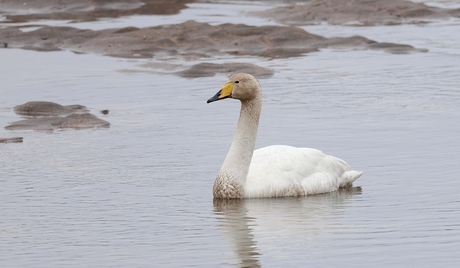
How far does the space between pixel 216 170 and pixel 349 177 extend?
1.63m

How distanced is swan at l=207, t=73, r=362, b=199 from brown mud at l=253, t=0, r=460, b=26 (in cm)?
1544

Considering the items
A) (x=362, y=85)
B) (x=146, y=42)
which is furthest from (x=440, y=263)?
(x=146, y=42)

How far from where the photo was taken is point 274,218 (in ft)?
34.4

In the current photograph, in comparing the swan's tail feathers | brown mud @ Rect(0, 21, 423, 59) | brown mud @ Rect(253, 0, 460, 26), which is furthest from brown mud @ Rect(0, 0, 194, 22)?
the swan's tail feathers

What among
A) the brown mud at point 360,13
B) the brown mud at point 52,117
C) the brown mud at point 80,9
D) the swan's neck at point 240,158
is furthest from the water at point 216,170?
the brown mud at point 80,9

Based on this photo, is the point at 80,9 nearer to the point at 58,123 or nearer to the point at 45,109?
the point at 45,109

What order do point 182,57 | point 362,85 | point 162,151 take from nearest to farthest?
point 162,151 → point 362,85 → point 182,57

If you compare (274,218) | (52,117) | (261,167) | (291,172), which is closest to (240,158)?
(261,167)

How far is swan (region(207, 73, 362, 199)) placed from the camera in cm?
1146

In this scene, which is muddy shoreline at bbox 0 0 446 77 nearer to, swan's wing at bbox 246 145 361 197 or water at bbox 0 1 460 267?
water at bbox 0 1 460 267

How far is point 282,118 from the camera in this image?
1566cm

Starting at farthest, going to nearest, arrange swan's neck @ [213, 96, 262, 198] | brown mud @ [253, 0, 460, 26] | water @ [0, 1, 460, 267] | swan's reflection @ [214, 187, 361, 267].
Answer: brown mud @ [253, 0, 460, 26] → swan's neck @ [213, 96, 262, 198] → swan's reflection @ [214, 187, 361, 267] → water @ [0, 1, 460, 267]

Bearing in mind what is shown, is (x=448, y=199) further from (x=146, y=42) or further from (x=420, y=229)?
(x=146, y=42)

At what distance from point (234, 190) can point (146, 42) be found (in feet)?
41.2
